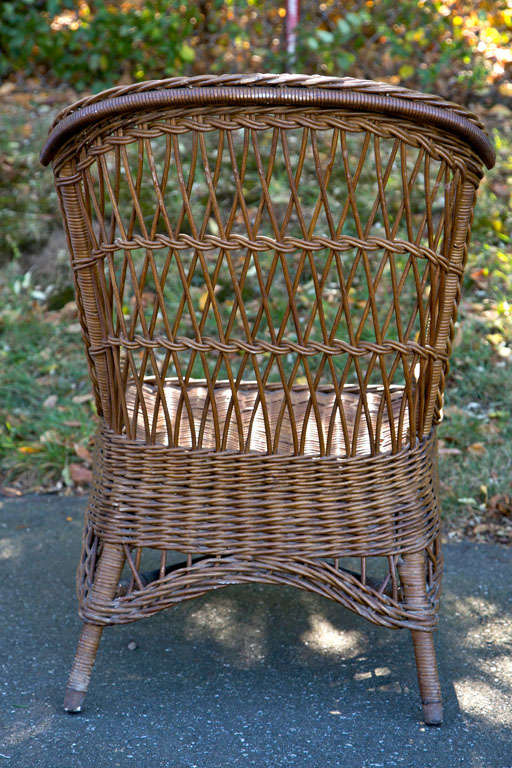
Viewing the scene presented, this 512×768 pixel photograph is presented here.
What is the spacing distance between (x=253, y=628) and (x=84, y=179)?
1.17m

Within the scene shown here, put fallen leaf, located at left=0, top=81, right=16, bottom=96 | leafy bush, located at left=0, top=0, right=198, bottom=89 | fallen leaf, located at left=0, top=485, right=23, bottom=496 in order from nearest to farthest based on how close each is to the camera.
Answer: fallen leaf, located at left=0, top=485, right=23, bottom=496
leafy bush, located at left=0, top=0, right=198, bottom=89
fallen leaf, located at left=0, top=81, right=16, bottom=96

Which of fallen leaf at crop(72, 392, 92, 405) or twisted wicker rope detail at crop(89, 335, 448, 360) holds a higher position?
twisted wicker rope detail at crop(89, 335, 448, 360)

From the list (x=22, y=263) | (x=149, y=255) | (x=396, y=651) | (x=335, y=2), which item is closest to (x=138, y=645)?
(x=396, y=651)

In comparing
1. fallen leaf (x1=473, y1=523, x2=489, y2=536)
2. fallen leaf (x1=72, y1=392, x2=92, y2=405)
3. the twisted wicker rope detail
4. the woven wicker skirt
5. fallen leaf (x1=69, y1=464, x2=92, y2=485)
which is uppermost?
the twisted wicker rope detail

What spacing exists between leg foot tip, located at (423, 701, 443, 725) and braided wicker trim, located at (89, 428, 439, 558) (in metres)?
0.32

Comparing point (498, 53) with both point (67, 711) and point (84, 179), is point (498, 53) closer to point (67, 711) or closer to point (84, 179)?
point (84, 179)

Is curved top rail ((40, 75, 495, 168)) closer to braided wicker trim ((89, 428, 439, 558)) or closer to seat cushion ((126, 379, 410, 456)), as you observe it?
seat cushion ((126, 379, 410, 456))

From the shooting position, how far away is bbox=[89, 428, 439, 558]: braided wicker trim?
1483 millimetres

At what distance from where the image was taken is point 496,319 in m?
3.34

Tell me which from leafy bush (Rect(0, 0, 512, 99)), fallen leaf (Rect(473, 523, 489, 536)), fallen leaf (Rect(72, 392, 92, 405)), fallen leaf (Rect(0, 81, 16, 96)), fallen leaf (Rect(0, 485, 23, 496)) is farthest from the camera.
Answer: fallen leaf (Rect(0, 81, 16, 96))

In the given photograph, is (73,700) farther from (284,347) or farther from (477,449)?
(477,449)

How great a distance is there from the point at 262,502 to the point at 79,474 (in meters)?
1.41

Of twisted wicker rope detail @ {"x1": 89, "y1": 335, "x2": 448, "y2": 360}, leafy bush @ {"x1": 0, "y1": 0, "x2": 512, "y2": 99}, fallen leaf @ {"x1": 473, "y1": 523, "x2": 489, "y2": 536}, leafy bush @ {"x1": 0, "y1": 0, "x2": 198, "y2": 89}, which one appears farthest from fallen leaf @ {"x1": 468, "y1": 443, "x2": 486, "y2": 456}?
leafy bush @ {"x1": 0, "y1": 0, "x2": 198, "y2": 89}

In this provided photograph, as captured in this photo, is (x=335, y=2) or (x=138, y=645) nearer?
(x=138, y=645)
